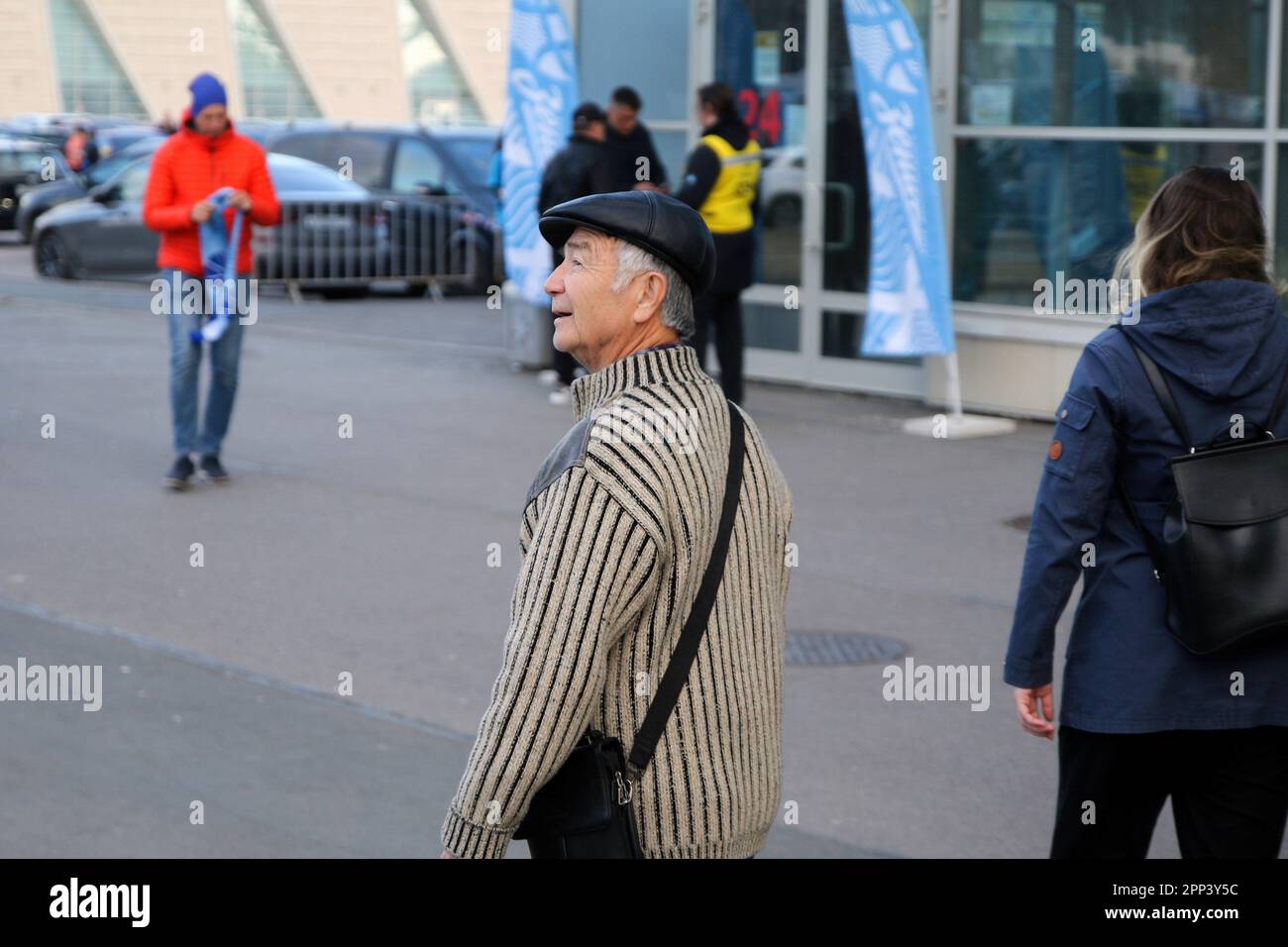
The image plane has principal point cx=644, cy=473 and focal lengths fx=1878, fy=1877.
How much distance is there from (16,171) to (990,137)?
22370mm

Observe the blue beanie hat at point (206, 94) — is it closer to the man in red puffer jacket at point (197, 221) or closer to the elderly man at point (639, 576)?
the man in red puffer jacket at point (197, 221)

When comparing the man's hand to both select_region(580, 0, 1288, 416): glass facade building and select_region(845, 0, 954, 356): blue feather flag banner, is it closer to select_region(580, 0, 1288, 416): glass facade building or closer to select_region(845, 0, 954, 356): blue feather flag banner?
select_region(580, 0, 1288, 416): glass facade building

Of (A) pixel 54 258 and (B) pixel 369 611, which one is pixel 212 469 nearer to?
(B) pixel 369 611

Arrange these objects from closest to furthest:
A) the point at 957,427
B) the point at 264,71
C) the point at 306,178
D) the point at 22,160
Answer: the point at 957,427, the point at 306,178, the point at 22,160, the point at 264,71

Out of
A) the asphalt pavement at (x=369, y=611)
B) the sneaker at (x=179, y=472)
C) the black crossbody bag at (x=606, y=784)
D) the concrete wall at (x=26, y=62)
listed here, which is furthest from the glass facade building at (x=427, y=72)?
the black crossbody bag at (x=606, y=784)

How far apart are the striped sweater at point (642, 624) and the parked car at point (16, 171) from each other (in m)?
28.7

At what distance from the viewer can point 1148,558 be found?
3.40 meters

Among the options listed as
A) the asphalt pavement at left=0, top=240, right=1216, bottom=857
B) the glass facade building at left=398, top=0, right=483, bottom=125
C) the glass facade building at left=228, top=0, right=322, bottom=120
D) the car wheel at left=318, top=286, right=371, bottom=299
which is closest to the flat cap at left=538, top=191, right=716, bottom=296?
the asphalt pavement at left=0, top=240, right=1216, bottom=857

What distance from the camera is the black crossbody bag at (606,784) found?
2.54 meters

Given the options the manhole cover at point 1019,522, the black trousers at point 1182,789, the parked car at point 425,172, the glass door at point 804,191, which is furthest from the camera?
the parked car at point 425,172

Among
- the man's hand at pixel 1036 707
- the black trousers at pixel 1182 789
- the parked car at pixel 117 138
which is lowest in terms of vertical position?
the black trousers at pixel 1182 789

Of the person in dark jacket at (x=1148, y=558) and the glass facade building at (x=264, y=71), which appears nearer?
the person in dark jacket at (x=1148, y=558)

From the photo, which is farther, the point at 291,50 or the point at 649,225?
the point at 291,50

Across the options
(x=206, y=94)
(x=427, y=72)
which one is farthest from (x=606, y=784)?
(x=427, y=72)
